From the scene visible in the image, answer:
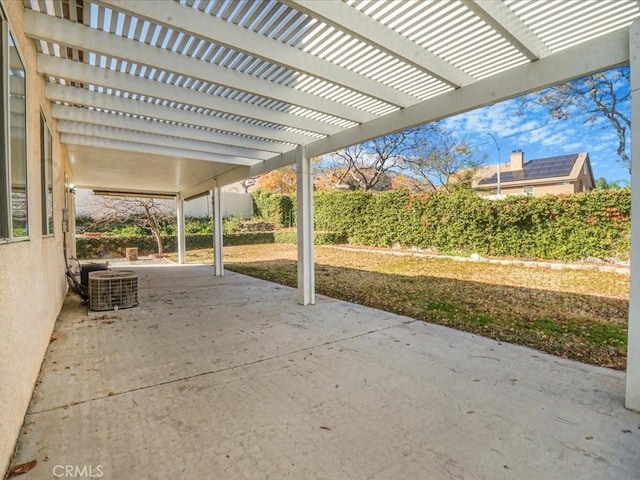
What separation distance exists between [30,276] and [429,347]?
3.96 m

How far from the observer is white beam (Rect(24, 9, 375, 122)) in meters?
2.71

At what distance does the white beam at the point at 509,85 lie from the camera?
8.58 feet

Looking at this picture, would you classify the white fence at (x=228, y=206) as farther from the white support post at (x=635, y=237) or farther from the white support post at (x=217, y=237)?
the white support post at (x=635, y=237)

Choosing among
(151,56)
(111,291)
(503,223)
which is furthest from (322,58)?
(503,223)

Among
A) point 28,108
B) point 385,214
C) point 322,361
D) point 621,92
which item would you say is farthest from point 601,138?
point 28,108

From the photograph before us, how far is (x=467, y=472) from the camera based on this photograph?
1.87 metres

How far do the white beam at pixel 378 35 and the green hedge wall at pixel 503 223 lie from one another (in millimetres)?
8083

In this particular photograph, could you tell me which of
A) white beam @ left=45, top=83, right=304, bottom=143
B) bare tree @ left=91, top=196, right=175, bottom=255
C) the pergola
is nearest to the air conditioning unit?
the pergola

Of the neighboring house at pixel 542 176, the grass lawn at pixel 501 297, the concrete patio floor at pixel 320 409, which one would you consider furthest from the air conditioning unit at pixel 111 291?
the neighboring house at pixel 542 176

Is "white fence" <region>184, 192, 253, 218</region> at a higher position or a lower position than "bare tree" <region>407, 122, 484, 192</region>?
lower

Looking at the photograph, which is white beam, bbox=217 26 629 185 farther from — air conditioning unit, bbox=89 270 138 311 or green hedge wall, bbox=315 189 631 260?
green hedge wall, bbox=315 189 631 260

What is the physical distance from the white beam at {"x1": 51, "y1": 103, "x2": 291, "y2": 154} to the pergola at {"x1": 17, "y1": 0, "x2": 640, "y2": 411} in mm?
17

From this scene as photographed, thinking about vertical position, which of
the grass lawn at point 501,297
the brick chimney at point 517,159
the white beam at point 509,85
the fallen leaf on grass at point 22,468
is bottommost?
the grass lawn at point 501,297

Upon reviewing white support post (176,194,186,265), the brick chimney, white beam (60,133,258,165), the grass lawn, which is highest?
the brick chimney
